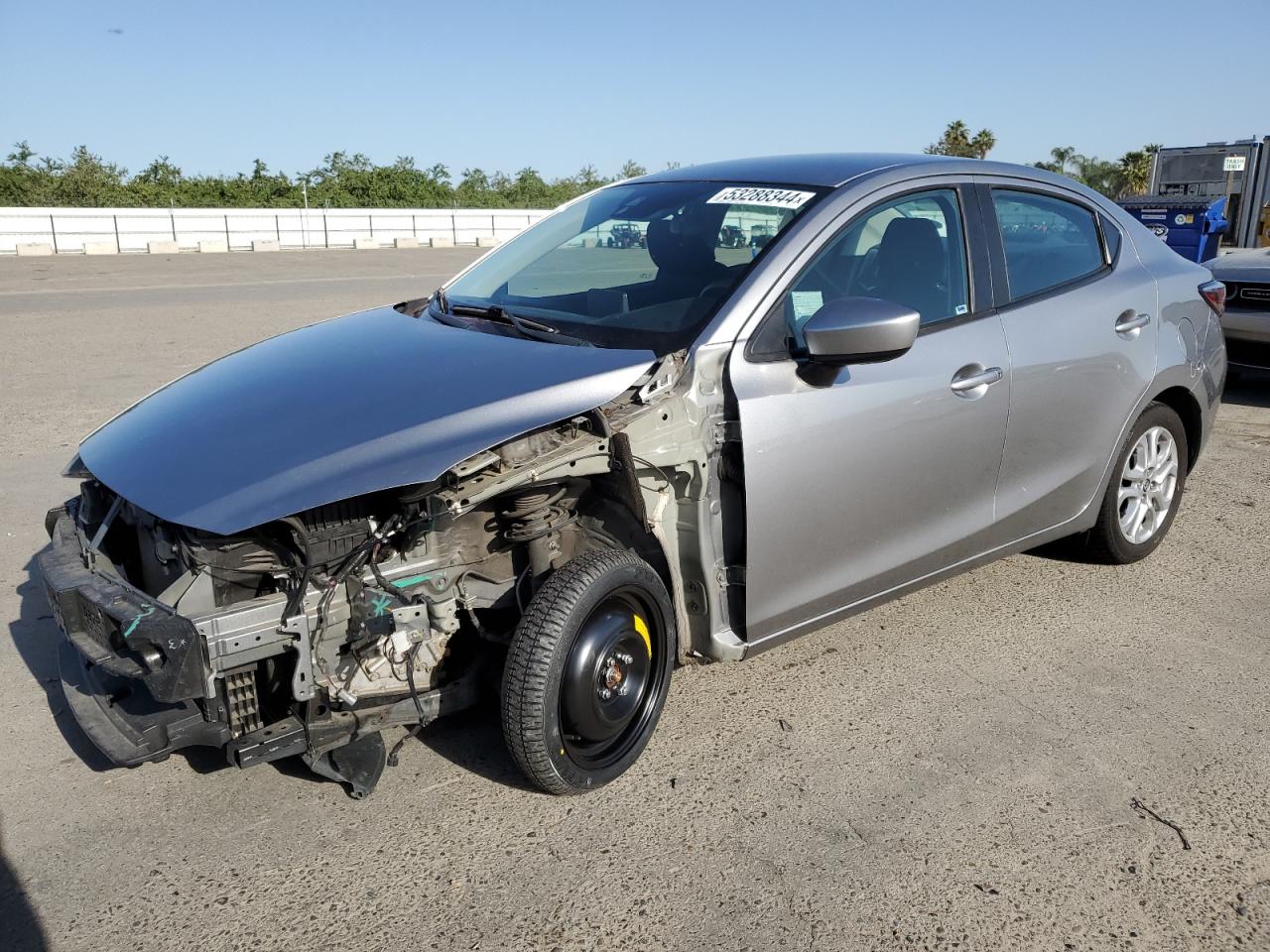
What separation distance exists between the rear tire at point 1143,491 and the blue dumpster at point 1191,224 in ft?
35.3

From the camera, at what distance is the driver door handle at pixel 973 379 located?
3.80 metres

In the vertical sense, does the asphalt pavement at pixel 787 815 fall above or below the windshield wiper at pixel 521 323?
below

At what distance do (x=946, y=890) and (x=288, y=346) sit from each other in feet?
9.21

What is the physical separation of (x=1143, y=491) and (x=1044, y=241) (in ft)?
4.42

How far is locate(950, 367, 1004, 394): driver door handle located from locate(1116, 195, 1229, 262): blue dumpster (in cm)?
1217

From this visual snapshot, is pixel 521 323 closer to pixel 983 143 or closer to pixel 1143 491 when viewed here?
pixel 1143 491

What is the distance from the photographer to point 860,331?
3.23 m

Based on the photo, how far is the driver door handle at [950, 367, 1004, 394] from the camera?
150 inches

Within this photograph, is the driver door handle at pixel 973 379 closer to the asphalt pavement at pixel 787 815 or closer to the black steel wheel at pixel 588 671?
the asphalt pavement at pixel 787 815

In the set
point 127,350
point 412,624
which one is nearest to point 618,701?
point 412,624

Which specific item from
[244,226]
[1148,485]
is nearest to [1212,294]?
[1148,485]

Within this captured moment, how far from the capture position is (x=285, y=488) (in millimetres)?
2723

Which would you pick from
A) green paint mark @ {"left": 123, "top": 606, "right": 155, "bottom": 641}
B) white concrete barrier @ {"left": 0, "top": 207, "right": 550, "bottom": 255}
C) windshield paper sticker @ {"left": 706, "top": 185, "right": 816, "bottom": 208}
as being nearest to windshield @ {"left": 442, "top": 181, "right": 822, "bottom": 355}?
windshield paper sticker @ {"left": 706, "top": 185, "right": 816, "bottom": 208}

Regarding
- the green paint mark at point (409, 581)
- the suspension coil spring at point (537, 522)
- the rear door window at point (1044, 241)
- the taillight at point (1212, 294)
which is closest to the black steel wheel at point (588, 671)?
the suspension coil spring at point (537, 522)
